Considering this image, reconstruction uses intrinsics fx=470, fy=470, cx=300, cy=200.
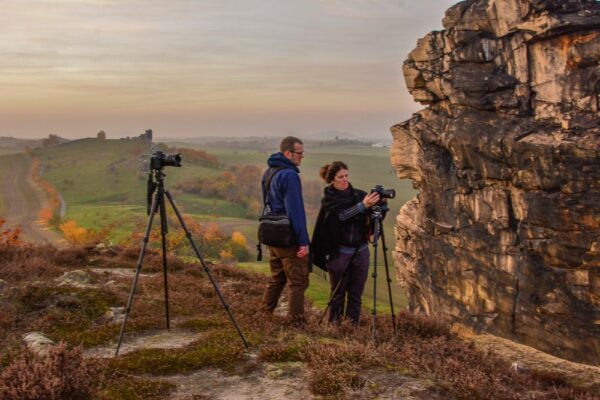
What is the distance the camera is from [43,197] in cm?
16212

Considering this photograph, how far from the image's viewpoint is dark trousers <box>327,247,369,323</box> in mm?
9812

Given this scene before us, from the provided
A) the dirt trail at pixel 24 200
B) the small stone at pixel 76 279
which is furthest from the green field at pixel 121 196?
the small stone at pixel 76 279

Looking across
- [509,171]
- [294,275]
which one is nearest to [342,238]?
[294,275]

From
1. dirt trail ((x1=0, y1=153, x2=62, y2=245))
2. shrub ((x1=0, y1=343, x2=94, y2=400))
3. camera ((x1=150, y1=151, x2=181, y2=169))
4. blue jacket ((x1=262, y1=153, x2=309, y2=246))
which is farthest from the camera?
dirt trail ((x1=0, y1=153, x2=62, y2=245))

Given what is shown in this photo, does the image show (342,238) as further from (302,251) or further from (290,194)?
(290,194)

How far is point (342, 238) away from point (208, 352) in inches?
143

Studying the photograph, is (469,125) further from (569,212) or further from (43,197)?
(43,197)

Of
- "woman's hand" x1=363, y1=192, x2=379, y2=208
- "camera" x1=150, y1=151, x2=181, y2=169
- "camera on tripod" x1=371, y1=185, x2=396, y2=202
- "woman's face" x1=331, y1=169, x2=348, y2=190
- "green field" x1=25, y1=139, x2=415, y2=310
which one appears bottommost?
"green field" x1=25, y1=139, x2=415, y2=310

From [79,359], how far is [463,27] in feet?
178

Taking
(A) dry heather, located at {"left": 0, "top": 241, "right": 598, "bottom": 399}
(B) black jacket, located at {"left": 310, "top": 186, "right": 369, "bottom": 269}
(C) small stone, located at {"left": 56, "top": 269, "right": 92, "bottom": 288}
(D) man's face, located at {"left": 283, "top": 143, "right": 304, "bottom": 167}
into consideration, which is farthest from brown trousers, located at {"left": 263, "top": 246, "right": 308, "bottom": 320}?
(C) small stone, located at {"left": 56, "top": 269, "right": 92, "bottom": 288}

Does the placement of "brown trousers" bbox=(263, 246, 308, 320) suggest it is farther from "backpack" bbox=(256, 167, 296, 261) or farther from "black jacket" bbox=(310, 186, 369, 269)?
"black jacket" bbox=(310, 186, 369, 269)

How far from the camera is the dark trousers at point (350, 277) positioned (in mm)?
9812

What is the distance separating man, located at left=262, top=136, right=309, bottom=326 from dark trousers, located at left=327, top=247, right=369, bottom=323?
81 cm

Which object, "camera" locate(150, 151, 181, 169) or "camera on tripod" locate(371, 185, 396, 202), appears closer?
"camera" locate(150, 151, 181, 169)
